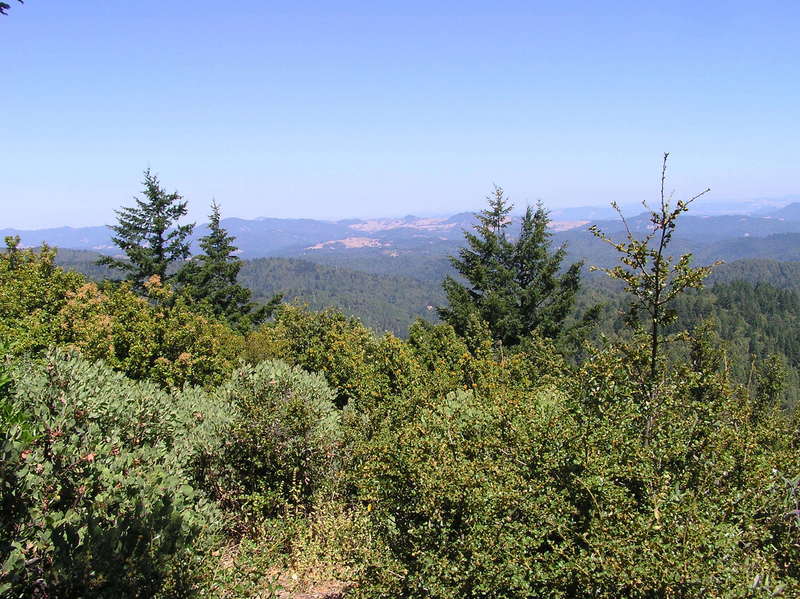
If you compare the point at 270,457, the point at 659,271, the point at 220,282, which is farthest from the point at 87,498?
the point at 220,282

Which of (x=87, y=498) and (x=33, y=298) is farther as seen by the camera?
(x=33, y=298)

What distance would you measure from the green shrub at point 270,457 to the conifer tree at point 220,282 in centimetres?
2552

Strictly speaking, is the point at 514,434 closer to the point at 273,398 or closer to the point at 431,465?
the point at 431,465

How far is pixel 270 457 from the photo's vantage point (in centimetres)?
1096

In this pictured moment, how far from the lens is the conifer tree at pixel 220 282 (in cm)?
3747

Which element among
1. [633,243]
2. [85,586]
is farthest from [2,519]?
[633,243]

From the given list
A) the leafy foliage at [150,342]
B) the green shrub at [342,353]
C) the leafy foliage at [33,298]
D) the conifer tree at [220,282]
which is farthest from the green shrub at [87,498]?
the conifer tree at [220,282]

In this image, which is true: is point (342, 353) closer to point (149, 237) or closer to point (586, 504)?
point (586, 504)

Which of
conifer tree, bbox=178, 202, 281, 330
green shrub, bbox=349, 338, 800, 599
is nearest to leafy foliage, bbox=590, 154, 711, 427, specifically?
green shrub, bbox=349, 338, 800, 599

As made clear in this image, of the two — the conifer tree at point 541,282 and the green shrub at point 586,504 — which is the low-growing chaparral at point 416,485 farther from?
the conifer tree at point 541,282

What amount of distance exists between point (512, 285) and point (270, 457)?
2667 centimetres

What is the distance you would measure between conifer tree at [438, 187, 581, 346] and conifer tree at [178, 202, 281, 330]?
15.4m

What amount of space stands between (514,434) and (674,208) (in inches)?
164

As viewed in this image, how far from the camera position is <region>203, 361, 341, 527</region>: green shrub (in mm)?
10656
